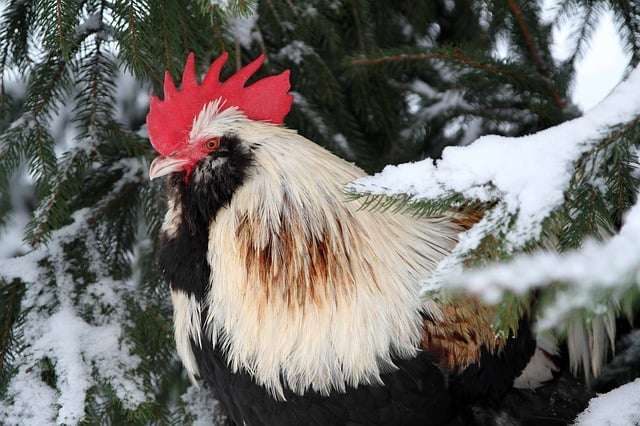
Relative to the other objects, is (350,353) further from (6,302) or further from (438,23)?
(438,23)

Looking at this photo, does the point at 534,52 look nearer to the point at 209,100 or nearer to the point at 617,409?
the point at 209,100

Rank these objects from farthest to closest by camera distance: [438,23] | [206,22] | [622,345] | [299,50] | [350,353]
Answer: [438,23]
[299,50]
[206,22]
[622,345]
[350,353]

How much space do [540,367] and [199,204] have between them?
3.49ft

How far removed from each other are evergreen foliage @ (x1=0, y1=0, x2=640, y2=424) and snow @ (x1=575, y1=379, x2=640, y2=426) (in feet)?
1.68

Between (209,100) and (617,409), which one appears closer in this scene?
(617,409)

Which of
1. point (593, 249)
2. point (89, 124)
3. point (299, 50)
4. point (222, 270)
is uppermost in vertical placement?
point (299, 50)

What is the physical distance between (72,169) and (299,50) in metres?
0.93

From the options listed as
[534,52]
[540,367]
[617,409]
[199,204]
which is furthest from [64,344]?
[534,52]

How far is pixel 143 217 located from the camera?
2775 mm

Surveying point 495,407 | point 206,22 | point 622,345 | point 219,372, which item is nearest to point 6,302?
point 219,372

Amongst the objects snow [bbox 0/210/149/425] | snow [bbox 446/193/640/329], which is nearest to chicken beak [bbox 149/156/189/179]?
snow [bbox 0/210/149/425]

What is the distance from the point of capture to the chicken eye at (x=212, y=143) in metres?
1.84

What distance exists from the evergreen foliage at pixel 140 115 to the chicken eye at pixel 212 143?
321mm

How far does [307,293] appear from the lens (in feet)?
5.63
